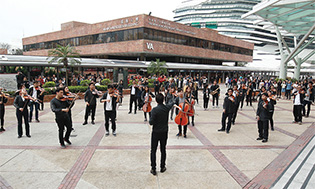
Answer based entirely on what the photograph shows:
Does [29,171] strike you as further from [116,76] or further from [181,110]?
[116,76]

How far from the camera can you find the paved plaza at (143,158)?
15.4 feet

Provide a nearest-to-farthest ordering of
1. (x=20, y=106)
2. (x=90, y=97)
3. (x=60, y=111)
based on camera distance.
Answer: (x=60, y=111), (x=20, y=106), (x=90, y=97)

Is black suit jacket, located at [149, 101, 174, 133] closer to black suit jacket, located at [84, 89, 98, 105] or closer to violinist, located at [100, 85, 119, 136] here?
violinist, located at [100, 85, 119, 136]

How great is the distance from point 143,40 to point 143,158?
2931 cm

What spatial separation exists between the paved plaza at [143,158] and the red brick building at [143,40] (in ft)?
89.6

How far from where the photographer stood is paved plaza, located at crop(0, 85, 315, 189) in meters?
4.70

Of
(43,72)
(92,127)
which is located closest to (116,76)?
(43,72)

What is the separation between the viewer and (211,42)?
4688 centimetres

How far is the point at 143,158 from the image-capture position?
5.83 metres

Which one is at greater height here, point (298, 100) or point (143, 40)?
point (143, 40)

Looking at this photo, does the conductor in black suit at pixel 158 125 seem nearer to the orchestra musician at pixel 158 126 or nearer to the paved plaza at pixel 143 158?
the orchestra musician at pixel 158 126

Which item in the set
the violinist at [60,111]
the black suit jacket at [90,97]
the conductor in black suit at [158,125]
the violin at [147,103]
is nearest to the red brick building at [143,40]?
the violin at [147,103]

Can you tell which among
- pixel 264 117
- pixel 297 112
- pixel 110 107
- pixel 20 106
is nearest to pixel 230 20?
pixel 297 112

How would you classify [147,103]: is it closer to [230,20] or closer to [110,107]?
[110,107]
